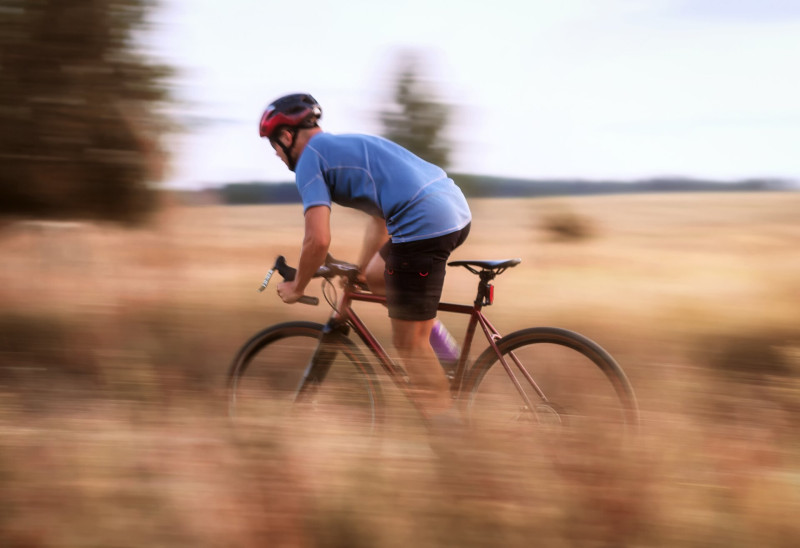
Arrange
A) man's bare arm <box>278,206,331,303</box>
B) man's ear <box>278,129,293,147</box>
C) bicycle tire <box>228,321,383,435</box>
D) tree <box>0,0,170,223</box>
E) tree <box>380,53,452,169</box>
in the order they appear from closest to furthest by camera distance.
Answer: man's bare arm <box>278,206,331,303</box>
bicycle tire <box>228,321,383,435</box>
man's ear <box>278,129,293,147</box>
tree <box>0,0,170,223</box>
tree <box>380,53,452,169</box>

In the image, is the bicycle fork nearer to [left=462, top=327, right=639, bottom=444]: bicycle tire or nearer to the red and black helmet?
[left=462, top=327, right=639, bottom=444]: bicycle tire

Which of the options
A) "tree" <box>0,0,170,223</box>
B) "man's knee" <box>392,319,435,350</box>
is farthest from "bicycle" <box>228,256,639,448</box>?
"tree" <box>0,0,170,223</box>

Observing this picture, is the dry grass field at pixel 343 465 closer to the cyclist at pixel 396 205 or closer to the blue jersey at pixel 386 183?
the cyclist at pixel 396 205

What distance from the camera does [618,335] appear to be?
238 inches

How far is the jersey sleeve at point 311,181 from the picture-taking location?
10.9 ft

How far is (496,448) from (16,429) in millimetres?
1911

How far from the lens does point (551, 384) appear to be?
3.50 meters

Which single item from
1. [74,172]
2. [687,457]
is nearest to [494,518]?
[687,457]

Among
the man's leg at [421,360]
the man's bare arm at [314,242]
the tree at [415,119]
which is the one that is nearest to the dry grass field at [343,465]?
the man's leg at [421,360]

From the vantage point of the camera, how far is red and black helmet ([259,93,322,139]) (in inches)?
137

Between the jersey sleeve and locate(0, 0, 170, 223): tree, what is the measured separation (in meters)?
3.57

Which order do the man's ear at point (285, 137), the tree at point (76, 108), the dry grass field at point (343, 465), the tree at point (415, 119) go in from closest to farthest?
1. the dry grass field at point (343, 465)
2. the man's ear at point (285, 137)
3. the tree at point (76, 108)
4. the tree at point (415, 119)

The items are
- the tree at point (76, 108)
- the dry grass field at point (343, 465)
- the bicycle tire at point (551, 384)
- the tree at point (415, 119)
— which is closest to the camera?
the dry grass field at point (343, 465)

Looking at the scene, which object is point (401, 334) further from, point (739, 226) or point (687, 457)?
point (739, 226)
